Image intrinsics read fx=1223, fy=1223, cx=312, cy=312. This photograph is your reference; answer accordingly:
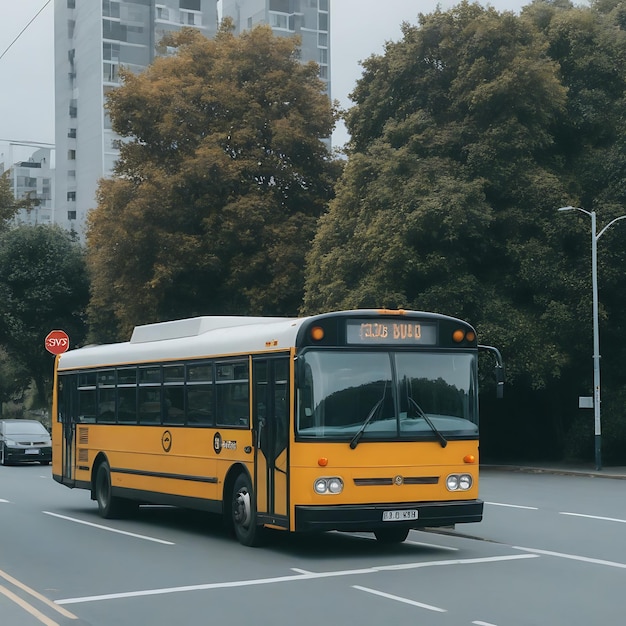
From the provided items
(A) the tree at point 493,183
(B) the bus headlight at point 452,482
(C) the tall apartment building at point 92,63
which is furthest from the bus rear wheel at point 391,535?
(C) the tall apartment building at point 92,63

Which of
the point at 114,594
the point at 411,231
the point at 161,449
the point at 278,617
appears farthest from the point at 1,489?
the point at 278,617

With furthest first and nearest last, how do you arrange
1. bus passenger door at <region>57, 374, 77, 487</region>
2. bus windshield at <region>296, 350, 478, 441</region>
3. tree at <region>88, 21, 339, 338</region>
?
tree at <region>88, 21, 339, 338</region>
bus passenger door at <region>57, 374, 77, 487</region>
bus windshield at <region>296, 350, 478, 441</region>

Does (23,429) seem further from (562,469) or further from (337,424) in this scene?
(337,424)

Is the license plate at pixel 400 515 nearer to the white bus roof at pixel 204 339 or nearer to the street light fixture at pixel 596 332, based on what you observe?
the white bus roof at pixel 204 339

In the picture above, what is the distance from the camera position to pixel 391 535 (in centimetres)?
1510

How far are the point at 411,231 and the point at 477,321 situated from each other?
10.5 ft

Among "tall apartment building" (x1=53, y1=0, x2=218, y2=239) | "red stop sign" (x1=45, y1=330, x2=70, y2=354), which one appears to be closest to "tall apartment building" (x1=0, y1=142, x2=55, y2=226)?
"tall apartment building" (x1=53, y1=0, x2=218, y2=239)

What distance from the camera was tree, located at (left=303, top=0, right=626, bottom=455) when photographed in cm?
3466

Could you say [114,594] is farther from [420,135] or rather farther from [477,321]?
[420,135]

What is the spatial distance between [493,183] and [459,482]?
73.7 ft

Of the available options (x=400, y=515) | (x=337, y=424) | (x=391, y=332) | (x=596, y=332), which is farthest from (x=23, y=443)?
(x=400, y=515)

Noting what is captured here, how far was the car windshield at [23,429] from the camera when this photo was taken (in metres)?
38.4

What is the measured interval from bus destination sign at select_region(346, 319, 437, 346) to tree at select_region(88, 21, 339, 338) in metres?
29.4

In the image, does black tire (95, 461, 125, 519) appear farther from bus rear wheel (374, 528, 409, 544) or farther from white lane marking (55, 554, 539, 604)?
white lane marking (55, 554, 539, 604)
